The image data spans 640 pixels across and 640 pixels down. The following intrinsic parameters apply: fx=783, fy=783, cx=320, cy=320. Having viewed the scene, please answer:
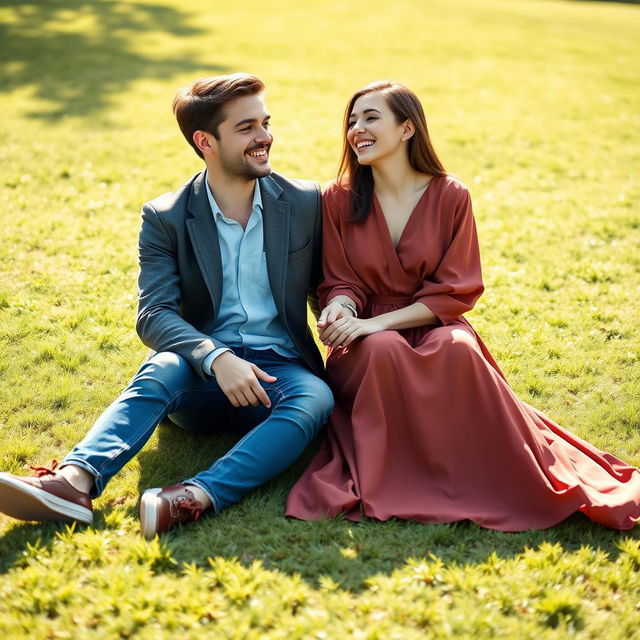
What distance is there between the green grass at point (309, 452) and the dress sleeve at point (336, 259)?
99 centimetres

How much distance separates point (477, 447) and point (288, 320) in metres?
1.28

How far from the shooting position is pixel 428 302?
4277mm

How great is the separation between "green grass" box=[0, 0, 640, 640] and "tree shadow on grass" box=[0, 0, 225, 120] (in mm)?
98

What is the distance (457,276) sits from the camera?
4348mm

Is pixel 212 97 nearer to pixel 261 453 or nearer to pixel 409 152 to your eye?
pixel 409 152

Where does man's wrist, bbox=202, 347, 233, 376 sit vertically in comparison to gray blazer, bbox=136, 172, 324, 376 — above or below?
below

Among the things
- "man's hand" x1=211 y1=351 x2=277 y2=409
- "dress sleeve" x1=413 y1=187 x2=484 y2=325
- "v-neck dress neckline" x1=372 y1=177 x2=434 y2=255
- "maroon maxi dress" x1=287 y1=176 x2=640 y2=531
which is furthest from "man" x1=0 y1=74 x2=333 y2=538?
"dress sleeve" x1=413 y1=187 x2=484 y2=325

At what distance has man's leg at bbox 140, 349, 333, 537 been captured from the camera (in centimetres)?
356

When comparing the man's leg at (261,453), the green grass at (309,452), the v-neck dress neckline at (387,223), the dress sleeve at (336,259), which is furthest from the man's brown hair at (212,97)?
the green grass at (309,452)

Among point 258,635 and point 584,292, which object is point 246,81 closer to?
point 258,635

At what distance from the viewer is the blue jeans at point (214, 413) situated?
12.2 feet

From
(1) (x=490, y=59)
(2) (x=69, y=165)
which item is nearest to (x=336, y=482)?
(2) (x=69, y=165)

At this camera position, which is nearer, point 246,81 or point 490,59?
point 246,81

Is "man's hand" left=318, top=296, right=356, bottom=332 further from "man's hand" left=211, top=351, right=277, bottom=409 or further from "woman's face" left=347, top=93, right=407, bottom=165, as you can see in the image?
"woman's face" left=347, top=93, right=407, bottom=165
